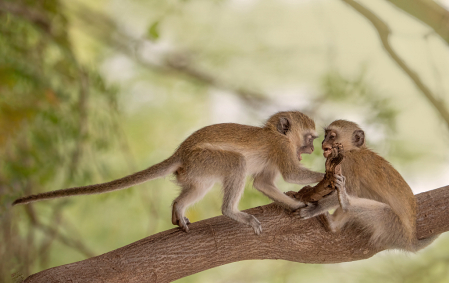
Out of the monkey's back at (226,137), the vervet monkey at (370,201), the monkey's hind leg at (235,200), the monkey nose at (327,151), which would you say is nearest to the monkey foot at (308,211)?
the vervet monkey at (370,201)

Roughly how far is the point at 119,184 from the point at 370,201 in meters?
2.20

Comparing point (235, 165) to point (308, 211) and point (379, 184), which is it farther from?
point (379, 184)

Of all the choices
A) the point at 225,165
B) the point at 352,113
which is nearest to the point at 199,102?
the point at 352,113

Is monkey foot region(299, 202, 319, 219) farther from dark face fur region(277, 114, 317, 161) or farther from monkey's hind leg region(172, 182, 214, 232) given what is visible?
monkey's hind leg region(172, 182, 214, 232)

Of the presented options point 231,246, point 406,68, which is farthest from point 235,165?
point 406,68

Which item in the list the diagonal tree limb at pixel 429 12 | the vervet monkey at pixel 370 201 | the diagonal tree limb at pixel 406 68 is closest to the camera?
the vervet monkey at pixel 370 201

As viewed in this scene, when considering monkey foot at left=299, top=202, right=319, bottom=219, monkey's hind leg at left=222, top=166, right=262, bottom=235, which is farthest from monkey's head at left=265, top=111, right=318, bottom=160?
monkey's hind leg at left=222, top=166, right=262, bottom=235

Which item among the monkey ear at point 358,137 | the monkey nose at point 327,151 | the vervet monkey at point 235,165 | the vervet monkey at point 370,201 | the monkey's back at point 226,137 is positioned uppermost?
the monkey's back at point 226,137

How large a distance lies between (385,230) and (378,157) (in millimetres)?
674

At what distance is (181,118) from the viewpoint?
7.07m

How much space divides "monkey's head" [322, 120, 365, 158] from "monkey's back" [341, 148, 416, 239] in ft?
0.32

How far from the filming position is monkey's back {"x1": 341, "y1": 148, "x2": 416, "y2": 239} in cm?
384

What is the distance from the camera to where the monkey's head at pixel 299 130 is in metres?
4.45

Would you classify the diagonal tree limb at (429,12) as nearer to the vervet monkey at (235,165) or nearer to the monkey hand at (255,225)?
the vervet monkey at (235,165)
